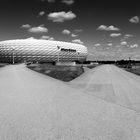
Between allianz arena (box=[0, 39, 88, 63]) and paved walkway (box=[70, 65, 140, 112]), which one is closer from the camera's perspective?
paved walkway (box=[70, 65, 140, 112])

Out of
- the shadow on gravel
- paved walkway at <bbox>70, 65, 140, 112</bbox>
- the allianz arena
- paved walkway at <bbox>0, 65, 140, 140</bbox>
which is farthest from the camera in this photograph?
the allianz arena

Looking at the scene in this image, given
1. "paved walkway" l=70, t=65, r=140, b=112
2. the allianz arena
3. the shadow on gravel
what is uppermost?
the allianz arena

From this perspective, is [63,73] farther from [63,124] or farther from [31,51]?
[31,51]

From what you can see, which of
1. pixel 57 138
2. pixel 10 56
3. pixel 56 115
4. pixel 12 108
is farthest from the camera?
pixel 10 56

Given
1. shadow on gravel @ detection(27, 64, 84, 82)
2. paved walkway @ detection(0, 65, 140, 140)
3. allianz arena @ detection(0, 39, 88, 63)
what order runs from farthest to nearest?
allianz arena @ detection(0, 39, 88, 63) < shadow on gravel @ detection(27, 64, 84, 82) < paved walkway @ detection(0, 65, 140, 140)

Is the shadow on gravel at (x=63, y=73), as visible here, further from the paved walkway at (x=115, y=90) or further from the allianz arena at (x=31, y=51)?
the allianz arena at (x=31, y=51)

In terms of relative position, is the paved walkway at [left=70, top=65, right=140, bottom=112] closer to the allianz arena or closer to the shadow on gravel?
the shadow on gravel

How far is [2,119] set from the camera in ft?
22.6

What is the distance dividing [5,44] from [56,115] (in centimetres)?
14672

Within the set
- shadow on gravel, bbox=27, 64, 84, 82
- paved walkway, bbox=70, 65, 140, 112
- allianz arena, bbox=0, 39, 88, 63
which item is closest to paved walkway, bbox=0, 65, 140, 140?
paved walkway, bbox=70, 65, 140, 112

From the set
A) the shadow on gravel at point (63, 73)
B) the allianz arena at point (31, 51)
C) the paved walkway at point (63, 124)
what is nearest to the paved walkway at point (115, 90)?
the paved walkway at point (63, 124)

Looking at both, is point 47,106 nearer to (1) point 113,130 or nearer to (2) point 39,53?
(1) point 113,130

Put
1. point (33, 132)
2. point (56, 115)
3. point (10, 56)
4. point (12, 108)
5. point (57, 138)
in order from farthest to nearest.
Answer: point (10, 56) → point (12, 108) → point (56, 115) → point (33, 132) → point (57, 138)

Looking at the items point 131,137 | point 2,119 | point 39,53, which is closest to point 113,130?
point 131,137
